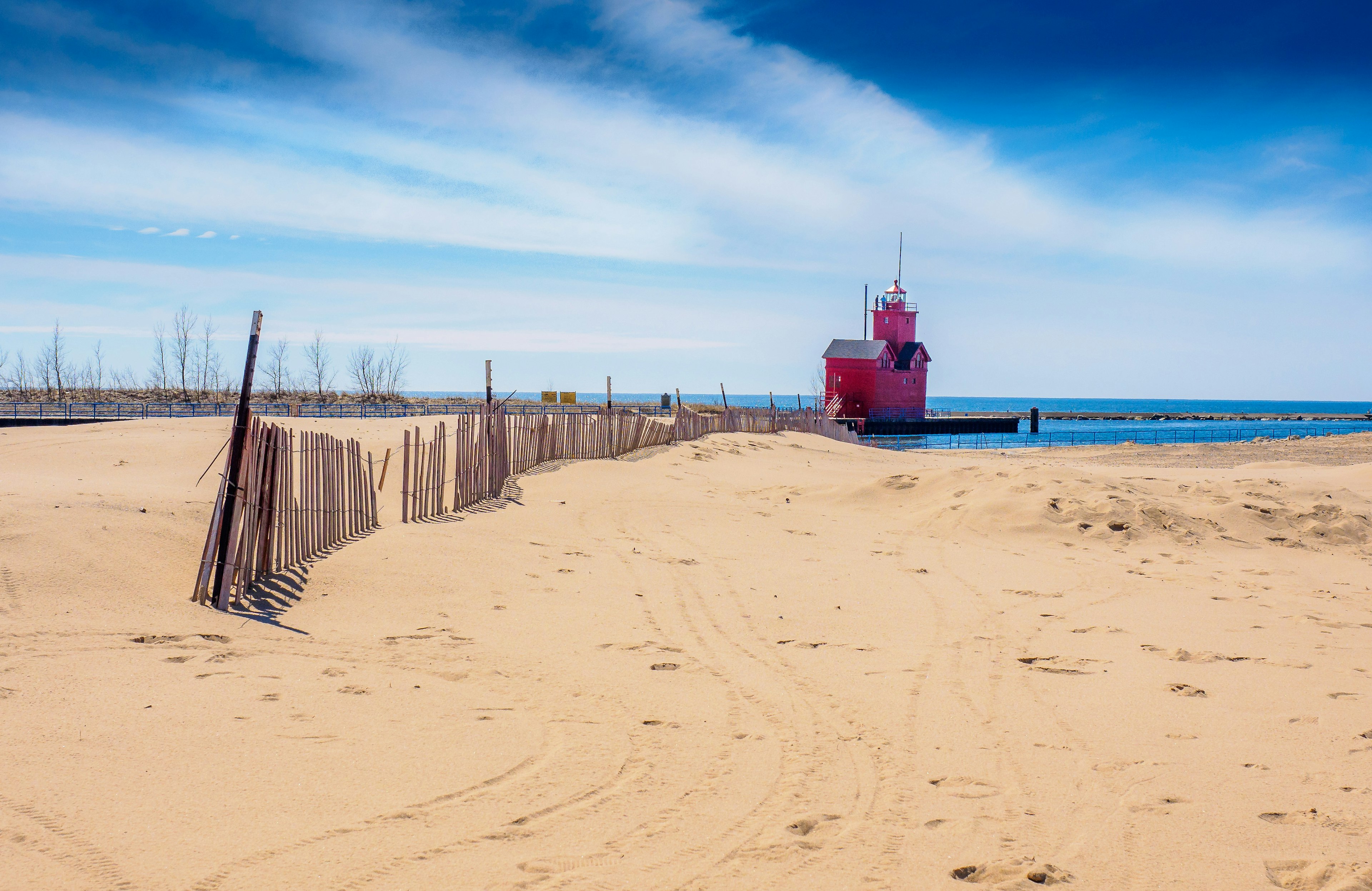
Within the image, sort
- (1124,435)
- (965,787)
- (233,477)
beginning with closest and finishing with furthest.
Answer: (965,787), (233,477), (1124,435)

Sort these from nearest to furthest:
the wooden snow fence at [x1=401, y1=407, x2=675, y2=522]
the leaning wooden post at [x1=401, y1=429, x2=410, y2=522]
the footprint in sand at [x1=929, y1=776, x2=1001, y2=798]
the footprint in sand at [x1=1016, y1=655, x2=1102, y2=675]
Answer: the footprint in sand at [x1=929, y1=776, x2=1001, y2=798] < the footprint in sand at [x1=1016, y1=655, x2=1102, y2=675] < the leaning wooden post at [x1=401, y1=429, x2=410, y2=522] < the wooden snow fence at [x1=401, y1=407, x2=675, y2=522]

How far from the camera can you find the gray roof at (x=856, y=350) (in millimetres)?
52281

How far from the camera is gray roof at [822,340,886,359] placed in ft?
172

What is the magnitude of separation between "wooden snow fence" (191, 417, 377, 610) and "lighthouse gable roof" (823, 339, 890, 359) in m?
45.5

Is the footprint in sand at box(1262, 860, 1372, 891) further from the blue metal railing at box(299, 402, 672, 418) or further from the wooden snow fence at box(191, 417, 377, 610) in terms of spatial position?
the blue metal railing at box(299, 402, 672, 418)

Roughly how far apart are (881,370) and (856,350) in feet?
6.45

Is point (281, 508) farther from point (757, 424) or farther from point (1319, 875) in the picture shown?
point (757, 424)

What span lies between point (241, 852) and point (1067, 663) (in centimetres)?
479

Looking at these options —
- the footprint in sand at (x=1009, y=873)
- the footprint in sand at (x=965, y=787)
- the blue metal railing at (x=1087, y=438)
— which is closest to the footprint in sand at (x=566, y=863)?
the footprint in sand at (x=1009, y=873)

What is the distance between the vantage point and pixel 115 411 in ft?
119

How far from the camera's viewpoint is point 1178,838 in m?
3.27

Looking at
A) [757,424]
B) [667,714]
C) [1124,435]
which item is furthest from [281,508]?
[1124,435]

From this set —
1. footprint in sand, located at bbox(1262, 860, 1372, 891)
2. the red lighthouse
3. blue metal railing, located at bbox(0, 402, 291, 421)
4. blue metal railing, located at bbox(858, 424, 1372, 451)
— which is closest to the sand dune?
footprint in sand, located at bbox(1262, 860, 1372, 891)

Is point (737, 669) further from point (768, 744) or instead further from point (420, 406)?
point (420, 406)
